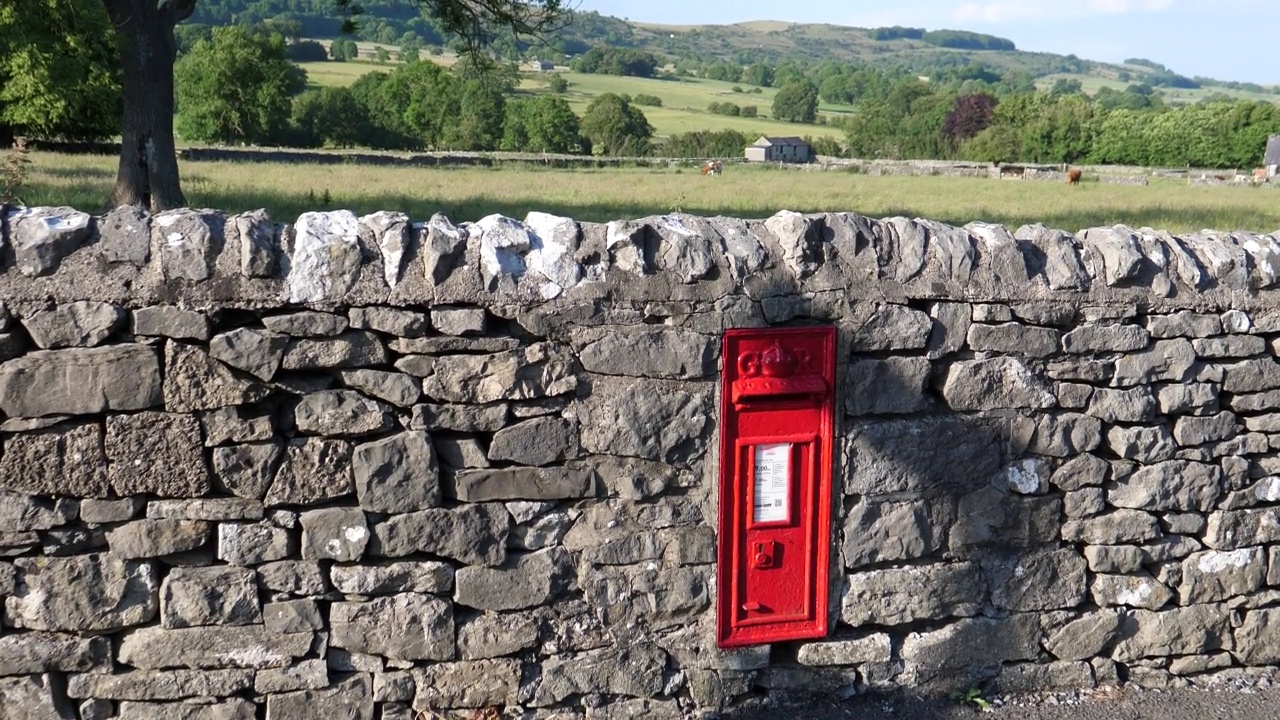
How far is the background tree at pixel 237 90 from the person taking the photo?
5109cm

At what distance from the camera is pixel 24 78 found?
29.7 meters

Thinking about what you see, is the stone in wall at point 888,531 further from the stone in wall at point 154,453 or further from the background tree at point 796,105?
the background tree at point 796,105

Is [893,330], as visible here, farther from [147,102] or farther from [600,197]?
[600,197]

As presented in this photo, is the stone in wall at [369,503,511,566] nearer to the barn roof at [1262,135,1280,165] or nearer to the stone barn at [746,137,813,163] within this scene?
the stone barn at [746,137,813,163]

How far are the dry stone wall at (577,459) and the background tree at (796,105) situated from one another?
326 feet

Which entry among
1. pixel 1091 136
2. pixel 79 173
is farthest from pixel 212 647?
pixel 1091 136

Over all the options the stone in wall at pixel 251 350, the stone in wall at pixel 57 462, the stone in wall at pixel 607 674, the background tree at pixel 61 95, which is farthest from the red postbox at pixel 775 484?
the background tree at pixel 61 95

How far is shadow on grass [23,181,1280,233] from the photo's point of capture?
15172 millimetres

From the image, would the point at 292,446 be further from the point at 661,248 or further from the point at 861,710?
the point at 861,710

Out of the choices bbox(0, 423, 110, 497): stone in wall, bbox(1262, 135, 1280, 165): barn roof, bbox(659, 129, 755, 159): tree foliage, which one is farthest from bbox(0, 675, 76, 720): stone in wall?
bbox(1262, 135, 1280, 165): barn roof

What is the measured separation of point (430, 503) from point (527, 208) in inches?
584

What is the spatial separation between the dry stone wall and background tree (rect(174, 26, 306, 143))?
51246 mm

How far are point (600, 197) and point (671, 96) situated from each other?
299ft

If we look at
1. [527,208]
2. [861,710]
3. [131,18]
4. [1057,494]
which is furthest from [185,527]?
[527,208]
